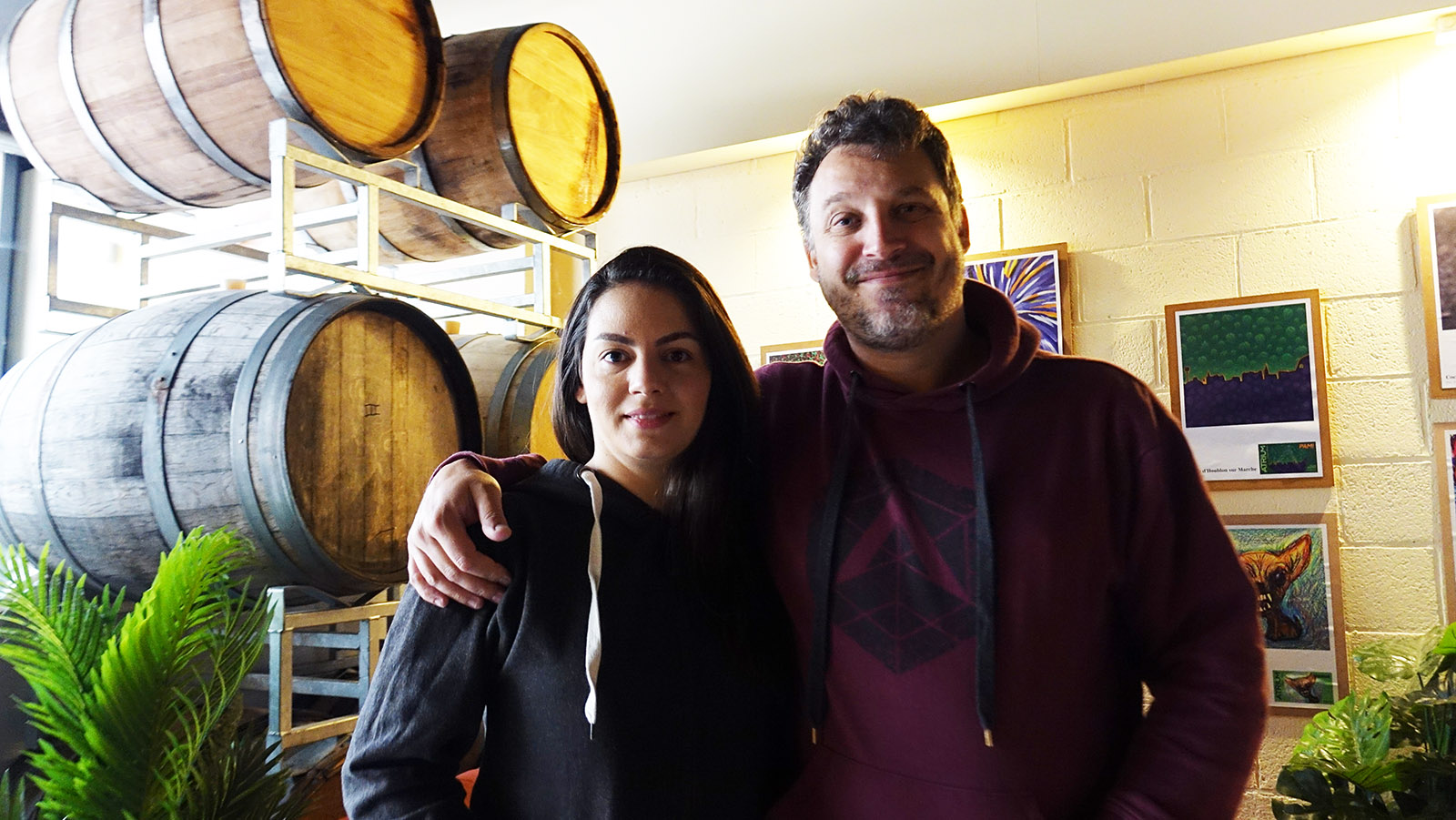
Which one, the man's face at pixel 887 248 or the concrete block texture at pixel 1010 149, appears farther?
the concrete block texture at pixel 1010 149

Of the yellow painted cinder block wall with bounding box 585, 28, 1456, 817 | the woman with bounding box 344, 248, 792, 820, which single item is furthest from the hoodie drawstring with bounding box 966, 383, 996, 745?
the yellow painted cinder block wall with bounding box 585, 28, 1456, 817

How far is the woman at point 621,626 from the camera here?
1302 millimetres

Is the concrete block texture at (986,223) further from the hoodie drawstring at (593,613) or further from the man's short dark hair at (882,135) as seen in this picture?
the hoodie drawstring at (593,613)

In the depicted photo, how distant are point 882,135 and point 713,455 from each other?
57 cm

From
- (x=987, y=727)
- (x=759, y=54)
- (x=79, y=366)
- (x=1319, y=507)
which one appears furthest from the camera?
(x=759, y=54)

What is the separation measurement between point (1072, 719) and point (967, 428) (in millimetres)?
436

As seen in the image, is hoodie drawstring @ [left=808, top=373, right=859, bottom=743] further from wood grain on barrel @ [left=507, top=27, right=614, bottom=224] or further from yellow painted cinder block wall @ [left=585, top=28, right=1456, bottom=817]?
yellow painted cinder block wall @ [left=585, top=28, right=1456, bottom=817]

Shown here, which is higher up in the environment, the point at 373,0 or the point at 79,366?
the point at 373,0

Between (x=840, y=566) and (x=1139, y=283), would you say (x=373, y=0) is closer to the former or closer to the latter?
(x=840, y=566)

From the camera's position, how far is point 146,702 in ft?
5.56

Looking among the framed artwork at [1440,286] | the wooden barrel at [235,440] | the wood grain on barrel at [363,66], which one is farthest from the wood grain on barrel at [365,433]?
the framed artwork at [1440,286]

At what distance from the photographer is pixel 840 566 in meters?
1.45

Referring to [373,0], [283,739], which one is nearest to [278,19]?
[373,0]

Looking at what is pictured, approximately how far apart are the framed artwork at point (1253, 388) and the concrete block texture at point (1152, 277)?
0.18 ft
